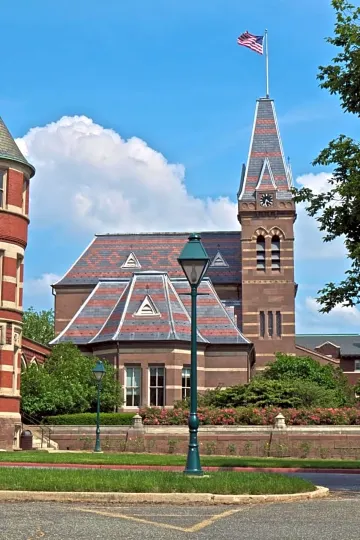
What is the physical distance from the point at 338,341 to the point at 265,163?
164 feet

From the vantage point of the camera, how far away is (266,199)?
67562 mm

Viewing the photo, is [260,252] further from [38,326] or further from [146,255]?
[38,326]

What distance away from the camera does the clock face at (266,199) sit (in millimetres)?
67375

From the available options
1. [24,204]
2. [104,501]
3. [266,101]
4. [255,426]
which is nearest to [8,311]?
[24,204]

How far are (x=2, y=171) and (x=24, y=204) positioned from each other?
184 centimetres

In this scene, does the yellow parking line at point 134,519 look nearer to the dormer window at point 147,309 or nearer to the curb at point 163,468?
the curb at point 163,468

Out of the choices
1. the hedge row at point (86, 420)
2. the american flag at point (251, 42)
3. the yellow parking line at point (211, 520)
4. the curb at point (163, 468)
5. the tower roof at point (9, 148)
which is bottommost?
the curb at point (163, 468)

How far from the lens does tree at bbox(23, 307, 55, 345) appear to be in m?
95.9

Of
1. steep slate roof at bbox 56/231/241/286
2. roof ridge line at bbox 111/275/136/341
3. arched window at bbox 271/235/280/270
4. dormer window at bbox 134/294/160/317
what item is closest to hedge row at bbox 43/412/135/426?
roof ridge line at bbox 111/275/136/341

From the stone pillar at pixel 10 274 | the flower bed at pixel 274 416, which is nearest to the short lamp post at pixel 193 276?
the stone pillar at pixel 10 274

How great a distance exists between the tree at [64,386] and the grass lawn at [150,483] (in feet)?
96.2

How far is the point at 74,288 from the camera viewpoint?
69.8m

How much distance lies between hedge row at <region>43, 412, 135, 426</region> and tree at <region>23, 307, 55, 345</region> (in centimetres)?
5126

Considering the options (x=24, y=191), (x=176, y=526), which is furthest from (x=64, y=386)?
(x=176, y=526)
